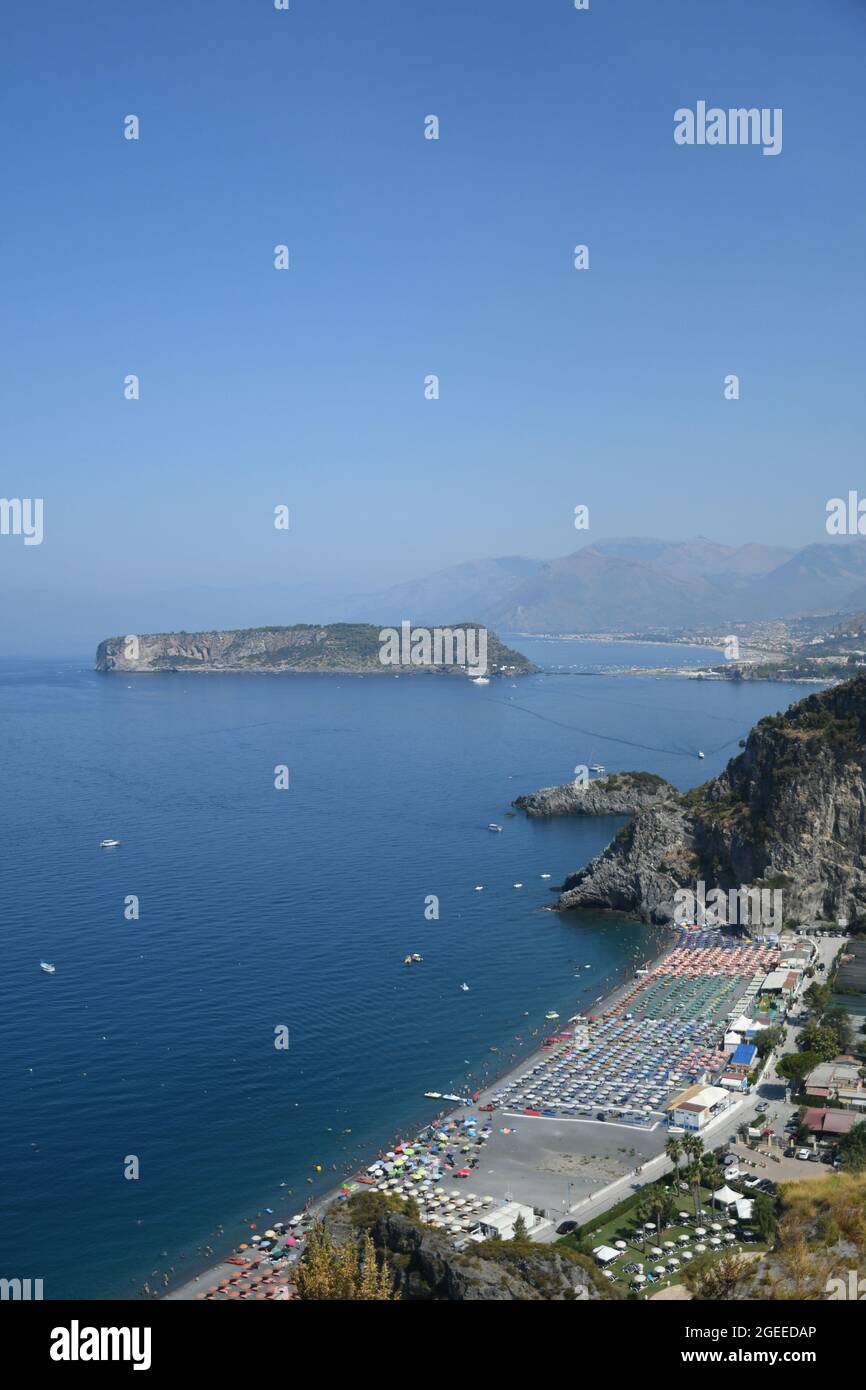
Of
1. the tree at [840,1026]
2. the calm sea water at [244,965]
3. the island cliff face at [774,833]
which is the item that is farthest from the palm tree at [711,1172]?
the island cliff face at [774,833]

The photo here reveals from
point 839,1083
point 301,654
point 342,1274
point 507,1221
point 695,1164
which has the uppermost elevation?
point 301,654

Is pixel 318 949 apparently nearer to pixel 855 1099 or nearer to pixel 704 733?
pixel 855 1099

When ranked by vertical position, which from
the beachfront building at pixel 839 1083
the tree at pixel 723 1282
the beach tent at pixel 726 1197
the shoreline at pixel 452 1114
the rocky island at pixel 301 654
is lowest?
the shoreline at pixel 452 1114

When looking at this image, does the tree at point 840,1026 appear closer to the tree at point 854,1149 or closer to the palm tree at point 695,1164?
the tree at point 854,1149

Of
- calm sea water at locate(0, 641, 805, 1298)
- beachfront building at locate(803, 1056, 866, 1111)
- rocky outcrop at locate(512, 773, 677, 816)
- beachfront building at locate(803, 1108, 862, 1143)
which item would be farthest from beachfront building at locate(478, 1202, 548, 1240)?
rocky outcrop at locate(512, 773, 677, 816)

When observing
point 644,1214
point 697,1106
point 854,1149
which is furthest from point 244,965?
point 854,1149

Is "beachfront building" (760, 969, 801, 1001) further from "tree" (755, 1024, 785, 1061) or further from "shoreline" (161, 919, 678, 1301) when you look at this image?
"shoreline" (161, 919, 678, 1301)

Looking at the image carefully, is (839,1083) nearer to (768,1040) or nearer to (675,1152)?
(768,1040)

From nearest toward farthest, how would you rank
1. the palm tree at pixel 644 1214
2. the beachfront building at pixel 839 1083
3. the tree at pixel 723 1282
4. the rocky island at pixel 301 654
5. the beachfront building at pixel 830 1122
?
the tree at pixel 723 1282 → the palm tree at pixel 644 1214 → the beachfront building at pixel 830 1122 → the beachfront building at pixel 839 1083 → the rocky island at pixel 301 654
